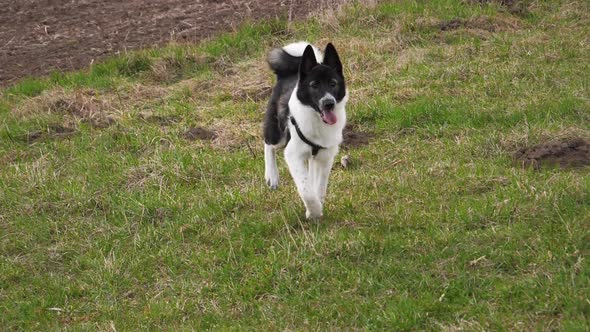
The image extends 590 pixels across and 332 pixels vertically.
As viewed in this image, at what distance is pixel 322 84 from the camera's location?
6.51 metres

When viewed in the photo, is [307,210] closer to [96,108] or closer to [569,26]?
[96,108]

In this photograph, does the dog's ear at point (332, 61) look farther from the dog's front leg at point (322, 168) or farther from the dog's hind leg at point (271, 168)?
the dog's hind leg at point (271, 168)

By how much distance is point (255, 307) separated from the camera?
5.58 metres

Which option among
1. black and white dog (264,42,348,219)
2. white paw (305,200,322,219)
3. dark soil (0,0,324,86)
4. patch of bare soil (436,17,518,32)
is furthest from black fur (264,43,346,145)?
dark soil (0,0,324,86)

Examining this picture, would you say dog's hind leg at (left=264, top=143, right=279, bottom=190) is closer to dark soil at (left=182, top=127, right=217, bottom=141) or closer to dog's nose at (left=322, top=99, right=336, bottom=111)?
dog's nose at (left=322, top=99, right=336, bottom=111)

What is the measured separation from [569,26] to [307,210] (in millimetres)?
6006

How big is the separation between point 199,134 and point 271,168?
177 centimetres

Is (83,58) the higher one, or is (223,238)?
(223,238)

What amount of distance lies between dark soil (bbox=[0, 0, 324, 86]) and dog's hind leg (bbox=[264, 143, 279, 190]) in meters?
5.26

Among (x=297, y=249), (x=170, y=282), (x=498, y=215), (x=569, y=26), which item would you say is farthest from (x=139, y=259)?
(x=569, y=26)

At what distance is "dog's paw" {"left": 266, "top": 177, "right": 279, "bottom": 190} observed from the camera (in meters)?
7.45

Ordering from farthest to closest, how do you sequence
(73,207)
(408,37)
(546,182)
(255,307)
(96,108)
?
1. (408,37)
2. (96,108)
3. (73,207)
4. (546,182)
5. (255,307)

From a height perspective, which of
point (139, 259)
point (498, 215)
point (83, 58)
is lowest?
point (83, 58)

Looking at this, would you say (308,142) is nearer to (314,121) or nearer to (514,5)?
(314,121)
